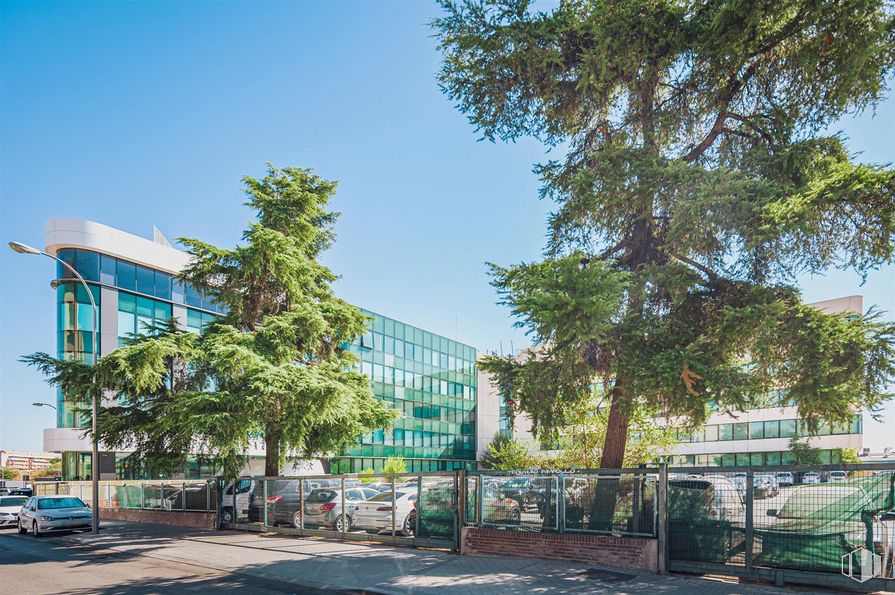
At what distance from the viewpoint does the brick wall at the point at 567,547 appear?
12.0 meters

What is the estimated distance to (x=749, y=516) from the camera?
36.1ft

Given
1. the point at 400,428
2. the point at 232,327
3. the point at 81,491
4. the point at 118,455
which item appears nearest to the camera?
the point at 232,327

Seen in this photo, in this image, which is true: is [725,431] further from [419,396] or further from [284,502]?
[284,502]

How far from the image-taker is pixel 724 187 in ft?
38.6

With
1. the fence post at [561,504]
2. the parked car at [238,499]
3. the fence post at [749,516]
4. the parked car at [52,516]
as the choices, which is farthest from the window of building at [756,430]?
the parked car at [52,516]

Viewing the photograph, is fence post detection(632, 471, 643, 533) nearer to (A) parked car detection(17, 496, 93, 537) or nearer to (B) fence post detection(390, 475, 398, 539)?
(B) fence post detection(390, 475, 398, 539)

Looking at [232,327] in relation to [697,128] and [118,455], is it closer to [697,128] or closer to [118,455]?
[697,128]

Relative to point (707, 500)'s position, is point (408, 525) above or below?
below

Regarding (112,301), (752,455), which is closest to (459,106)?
(112,301)

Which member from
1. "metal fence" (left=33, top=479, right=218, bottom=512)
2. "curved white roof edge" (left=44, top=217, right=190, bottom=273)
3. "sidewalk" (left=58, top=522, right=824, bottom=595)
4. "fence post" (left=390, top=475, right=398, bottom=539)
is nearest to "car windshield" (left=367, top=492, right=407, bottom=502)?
"fence post" (left=390, top=475, right=398, bottom=539)

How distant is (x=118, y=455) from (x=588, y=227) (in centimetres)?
3383

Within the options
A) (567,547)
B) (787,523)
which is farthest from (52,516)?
(787,523)

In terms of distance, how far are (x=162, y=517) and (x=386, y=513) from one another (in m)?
12.8

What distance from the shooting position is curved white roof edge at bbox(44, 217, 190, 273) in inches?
1479
